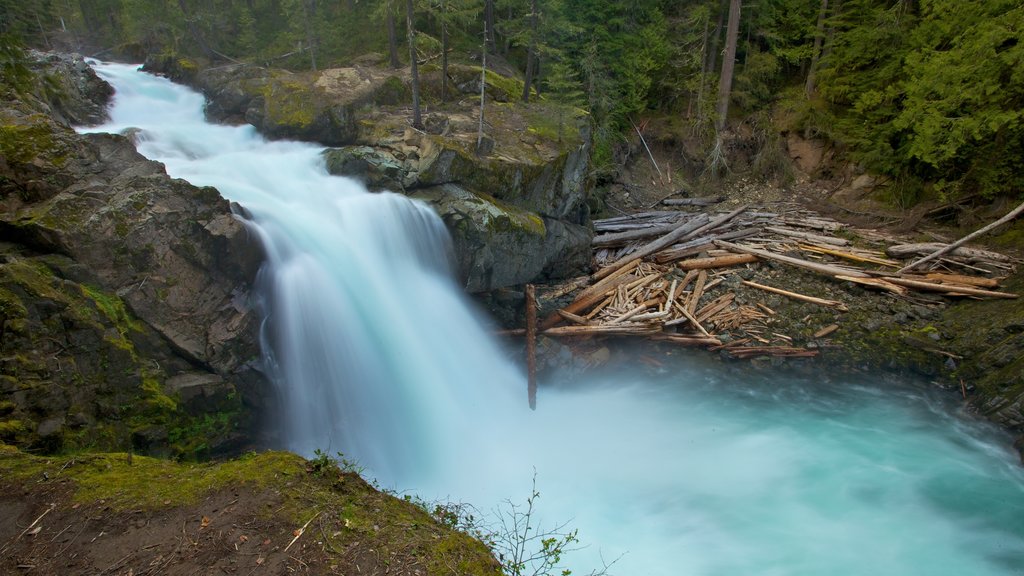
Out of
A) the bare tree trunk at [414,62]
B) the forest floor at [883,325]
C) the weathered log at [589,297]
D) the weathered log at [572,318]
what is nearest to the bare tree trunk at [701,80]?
the forest floor at [883,325]

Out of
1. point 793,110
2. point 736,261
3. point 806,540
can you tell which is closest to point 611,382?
point 806,540

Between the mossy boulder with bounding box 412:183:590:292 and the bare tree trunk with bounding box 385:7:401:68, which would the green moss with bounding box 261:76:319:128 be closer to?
the bare tree trunk with bounding box 385:7:401:68

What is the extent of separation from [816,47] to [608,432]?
64.5 feet

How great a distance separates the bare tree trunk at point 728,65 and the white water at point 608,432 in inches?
545

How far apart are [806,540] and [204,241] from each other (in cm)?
1160

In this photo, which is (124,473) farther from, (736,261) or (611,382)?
(736,261)

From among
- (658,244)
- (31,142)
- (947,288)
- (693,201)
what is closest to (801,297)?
(947,288)

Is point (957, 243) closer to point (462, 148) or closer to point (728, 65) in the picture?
point (728, 65)

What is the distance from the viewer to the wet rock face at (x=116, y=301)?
6.15 m

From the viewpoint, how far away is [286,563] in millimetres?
3928

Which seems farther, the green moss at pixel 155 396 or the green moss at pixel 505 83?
the green moss at pixel 505 83

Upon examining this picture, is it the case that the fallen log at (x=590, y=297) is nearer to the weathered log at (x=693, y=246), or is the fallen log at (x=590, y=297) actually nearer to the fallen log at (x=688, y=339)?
the weathered log at (x=693, y=246)

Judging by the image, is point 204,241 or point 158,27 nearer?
point 204,241

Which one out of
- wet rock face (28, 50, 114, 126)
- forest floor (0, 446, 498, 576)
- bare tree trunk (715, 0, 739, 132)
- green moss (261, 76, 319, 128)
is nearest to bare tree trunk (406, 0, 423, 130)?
green moss (261, 76, 319, 128)
